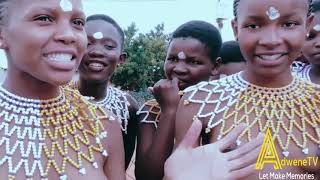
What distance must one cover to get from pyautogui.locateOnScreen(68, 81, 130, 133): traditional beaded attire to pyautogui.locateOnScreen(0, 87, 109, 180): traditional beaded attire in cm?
88

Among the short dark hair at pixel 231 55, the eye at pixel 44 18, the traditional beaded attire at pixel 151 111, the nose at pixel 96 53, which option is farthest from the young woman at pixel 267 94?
the short dark hair at pixel 231 55

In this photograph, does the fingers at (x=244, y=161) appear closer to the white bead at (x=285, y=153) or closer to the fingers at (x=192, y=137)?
the fingers at (x=192, y=137)

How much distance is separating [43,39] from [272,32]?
3.43 feet

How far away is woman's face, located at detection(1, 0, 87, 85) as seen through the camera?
1.84m

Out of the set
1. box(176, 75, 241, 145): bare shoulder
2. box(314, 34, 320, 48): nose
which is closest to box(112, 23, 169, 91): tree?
box(314, 34, 320, 48): nose

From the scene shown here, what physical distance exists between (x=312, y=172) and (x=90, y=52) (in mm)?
1756

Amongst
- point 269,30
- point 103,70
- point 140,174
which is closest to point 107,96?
point 103,70

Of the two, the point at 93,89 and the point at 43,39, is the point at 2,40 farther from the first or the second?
the point at 93,89

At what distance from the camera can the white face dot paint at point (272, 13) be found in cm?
200

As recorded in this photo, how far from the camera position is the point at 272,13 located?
2.01m

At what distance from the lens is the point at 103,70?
3.15 m

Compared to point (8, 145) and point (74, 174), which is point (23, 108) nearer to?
point (8, 145)

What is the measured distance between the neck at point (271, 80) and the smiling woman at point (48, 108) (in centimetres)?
75

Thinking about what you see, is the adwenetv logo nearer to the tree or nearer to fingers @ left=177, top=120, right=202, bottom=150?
fingers @ left=177, top=120, right=202, bottom=150
